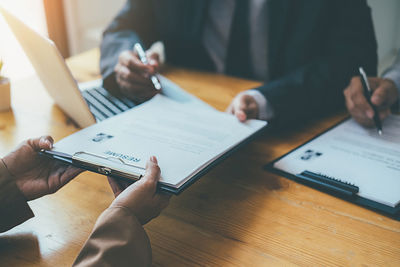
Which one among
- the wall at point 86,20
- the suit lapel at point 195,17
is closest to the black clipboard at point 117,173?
the suit lapel at point 195,17

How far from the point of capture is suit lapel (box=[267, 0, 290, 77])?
1257 millimetres

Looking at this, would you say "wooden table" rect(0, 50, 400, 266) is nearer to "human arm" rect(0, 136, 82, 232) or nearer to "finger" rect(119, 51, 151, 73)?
"human arm" rect(0, 136, 82, 232)

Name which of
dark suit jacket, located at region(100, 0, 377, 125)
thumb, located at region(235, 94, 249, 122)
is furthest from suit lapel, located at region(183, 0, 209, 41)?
thumb, located at region(235, 94, 249, 122)

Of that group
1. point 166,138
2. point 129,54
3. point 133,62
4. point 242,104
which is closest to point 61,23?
point 129,54

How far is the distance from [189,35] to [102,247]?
1.09m

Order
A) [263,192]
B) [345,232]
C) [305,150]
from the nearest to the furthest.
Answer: [345,232] → [263,192] → [305,150]

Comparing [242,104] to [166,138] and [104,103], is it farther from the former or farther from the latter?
[104,103]

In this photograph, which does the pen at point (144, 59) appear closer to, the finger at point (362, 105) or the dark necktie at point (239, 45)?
the dark necktie at point (239, 45)

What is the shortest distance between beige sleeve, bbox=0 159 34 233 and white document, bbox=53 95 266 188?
101 millimetres

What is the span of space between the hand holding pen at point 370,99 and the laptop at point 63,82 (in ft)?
1.99

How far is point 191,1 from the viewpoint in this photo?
1415mm

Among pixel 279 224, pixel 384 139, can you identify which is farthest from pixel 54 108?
pixel 384 139

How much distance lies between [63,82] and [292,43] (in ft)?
2.69

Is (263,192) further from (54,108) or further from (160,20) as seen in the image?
(160,20)
